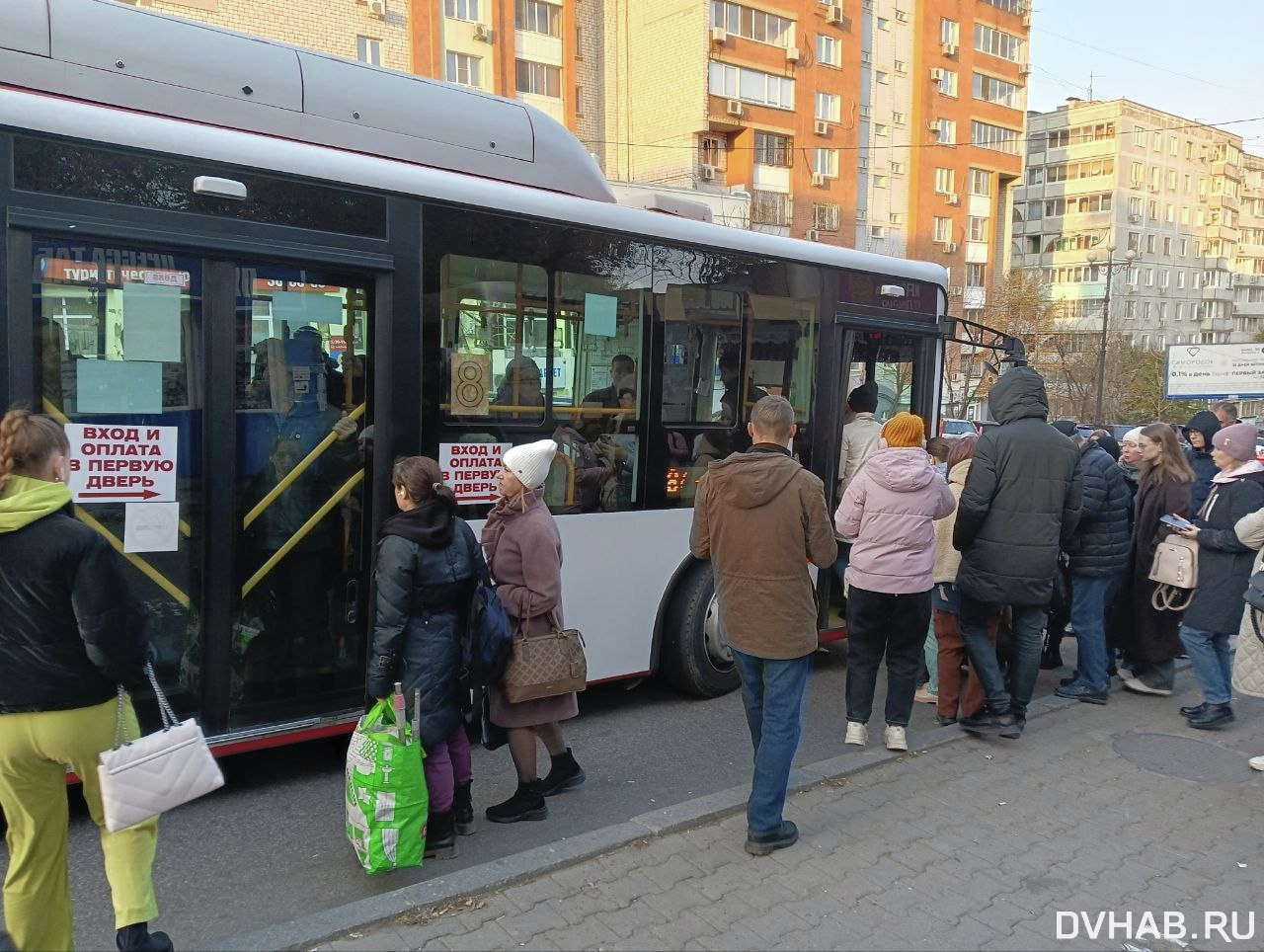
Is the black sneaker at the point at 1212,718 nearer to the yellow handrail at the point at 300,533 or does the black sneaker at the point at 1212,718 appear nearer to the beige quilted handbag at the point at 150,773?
the yellow handrail at the point at 300,533

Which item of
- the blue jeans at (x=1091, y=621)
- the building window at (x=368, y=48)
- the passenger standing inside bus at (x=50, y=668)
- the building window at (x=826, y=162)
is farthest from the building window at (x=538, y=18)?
the passenger standing inside bus at (x=50, y=668)

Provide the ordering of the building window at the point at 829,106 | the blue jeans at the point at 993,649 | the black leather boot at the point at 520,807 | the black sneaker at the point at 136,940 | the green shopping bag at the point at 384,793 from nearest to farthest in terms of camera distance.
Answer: the black sneaker at the point at 136,940 → the green shopping bag at the point at 384,793 → the black leather boot at the point at 520,807 → the blue jeans at the point at 993,649 → the building window at the point at 829,106

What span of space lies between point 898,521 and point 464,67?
3305cm

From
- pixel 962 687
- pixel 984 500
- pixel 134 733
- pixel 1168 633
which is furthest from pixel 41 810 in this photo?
pixel 1168 633

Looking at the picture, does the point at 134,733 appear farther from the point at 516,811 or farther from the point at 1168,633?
the point at 1168,633

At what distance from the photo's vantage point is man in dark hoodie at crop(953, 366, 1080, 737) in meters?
5.24

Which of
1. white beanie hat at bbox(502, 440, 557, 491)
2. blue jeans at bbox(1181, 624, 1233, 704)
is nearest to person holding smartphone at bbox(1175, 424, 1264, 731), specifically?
blue jeans at bbox(1181, 624, 1233, 704)

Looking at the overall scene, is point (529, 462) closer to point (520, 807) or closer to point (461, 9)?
point (520, 807)

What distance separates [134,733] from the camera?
121 inches

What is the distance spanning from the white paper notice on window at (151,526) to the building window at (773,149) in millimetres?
40059

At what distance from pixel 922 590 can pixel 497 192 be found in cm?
306

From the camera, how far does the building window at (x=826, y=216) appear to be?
43.8 m

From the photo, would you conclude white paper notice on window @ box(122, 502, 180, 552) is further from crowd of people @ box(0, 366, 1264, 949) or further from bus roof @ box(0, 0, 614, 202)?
bus roof @ box(0, 0, 614, 202)

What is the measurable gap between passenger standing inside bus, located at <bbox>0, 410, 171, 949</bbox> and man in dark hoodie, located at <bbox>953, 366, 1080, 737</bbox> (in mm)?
4252
